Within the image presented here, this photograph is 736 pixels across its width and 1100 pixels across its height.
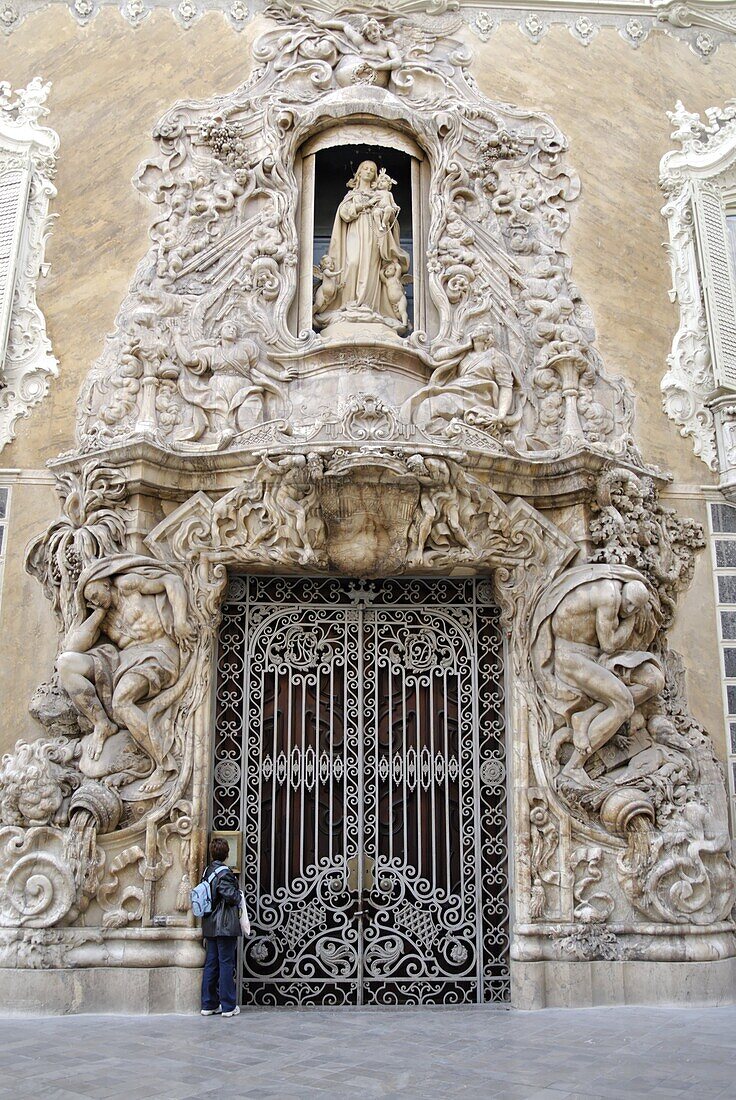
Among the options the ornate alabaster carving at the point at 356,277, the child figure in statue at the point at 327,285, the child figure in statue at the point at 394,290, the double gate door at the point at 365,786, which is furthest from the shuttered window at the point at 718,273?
the child figure in statue at the point at 327,285

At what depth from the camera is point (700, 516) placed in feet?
28.5

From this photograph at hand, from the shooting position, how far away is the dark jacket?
695 cm

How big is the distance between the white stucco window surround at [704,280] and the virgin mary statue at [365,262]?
2485 mm

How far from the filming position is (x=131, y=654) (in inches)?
302

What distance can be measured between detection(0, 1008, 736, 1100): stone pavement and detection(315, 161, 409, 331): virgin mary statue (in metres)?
5.49

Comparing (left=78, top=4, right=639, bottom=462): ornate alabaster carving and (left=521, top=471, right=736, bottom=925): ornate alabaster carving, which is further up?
(left=78, top=4, right=639, bottom=462): ornate alabaster carving

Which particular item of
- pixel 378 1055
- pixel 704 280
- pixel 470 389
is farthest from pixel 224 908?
pixel 704 280

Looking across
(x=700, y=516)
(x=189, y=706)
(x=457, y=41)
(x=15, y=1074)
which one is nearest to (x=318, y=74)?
(x=457, y=41)

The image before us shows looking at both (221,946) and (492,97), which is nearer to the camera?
(221,946)

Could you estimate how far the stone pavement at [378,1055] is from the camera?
16.6ft

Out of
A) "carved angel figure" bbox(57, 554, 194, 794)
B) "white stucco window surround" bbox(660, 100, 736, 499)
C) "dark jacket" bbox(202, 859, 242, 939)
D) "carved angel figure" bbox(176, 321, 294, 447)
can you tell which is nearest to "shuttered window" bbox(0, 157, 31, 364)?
"carved angel figure" bbox(176, 321, 294, 447)

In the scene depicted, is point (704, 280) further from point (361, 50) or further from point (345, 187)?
point (361, 50)

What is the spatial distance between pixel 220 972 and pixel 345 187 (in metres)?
7.14

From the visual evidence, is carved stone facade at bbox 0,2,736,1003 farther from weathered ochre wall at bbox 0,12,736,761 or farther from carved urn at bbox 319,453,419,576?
weathered ochre wall at bbox 0,12,736,761
